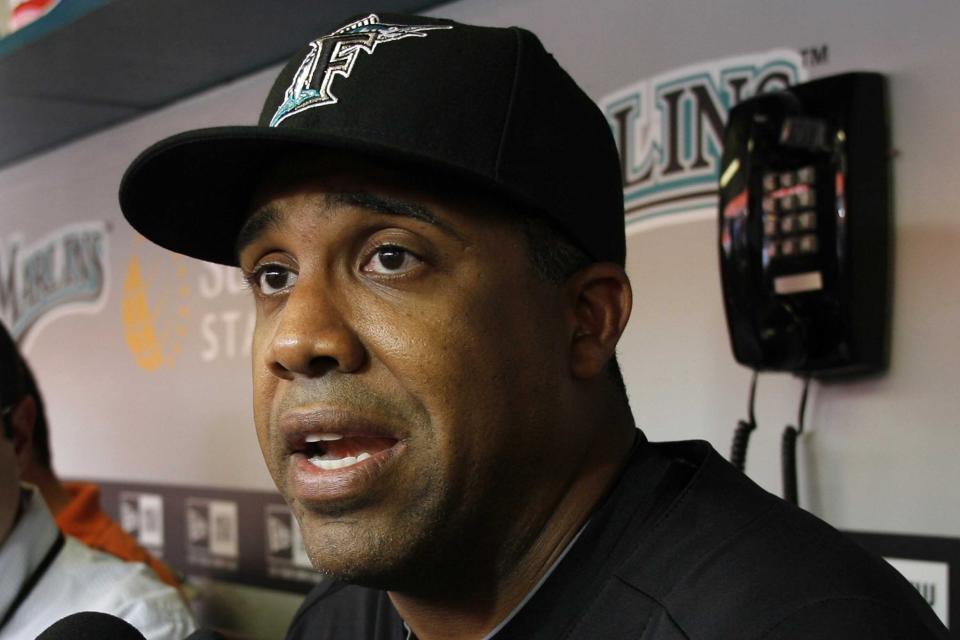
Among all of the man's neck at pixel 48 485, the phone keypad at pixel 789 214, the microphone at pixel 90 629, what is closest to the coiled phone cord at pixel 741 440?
the phone keypad at pixel 789 214

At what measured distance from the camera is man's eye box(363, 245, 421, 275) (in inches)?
26.9

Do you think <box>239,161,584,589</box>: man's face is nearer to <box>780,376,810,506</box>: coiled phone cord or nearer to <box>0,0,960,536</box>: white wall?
<box>0,0,960,536</box>: white wall

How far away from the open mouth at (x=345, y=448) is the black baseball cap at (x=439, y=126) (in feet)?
0.57

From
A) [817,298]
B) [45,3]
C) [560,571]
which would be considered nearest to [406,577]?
[560,571]

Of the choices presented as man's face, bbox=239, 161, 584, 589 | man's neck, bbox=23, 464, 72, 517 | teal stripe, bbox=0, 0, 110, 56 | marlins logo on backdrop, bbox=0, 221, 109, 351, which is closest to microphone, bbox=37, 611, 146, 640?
man's face, bbox=239, 161, 584, 589

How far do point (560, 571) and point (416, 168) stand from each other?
11.3 inches

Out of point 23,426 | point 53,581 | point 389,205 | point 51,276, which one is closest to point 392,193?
point 389,205

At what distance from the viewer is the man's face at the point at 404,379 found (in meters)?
0.66

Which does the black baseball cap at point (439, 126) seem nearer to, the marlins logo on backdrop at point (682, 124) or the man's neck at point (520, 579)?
the man's neck at point (520, 579)

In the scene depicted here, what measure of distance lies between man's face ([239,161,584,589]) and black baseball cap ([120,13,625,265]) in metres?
0.03

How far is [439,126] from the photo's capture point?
26.3 inches

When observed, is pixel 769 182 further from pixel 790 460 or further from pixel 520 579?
pixel 520 579

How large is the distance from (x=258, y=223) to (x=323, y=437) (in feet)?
0.54

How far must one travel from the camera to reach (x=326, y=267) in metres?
0.69
